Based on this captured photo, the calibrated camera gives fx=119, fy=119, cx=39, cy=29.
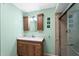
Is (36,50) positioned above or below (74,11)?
below

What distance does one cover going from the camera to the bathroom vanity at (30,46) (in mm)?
1348

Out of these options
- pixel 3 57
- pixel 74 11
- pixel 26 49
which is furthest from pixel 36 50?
pixel 74 11

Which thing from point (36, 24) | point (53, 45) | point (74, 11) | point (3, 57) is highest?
point (74, 11)

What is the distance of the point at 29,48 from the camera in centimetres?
139

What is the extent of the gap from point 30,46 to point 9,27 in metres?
0.32

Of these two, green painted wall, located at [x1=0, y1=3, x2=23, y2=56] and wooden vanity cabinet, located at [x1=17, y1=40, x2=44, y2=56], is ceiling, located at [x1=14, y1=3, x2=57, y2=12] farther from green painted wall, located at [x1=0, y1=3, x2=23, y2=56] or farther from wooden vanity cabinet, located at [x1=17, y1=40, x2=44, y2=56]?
wooden vanity cabinet, located at [x1=17, y1=40, x2=44, y2=56]

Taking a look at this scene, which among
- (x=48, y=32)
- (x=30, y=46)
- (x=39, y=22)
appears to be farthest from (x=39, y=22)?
(x=30, y=46)

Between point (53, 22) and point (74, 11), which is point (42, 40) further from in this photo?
point (74, 11)

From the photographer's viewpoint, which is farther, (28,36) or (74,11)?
(28,36)

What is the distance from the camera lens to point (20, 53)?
132 cm

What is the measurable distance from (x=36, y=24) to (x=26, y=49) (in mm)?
314

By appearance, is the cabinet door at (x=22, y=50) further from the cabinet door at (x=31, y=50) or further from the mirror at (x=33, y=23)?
the mirror at (x=33, y=23)

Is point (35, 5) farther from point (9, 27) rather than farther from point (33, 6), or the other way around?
point (9, 27)

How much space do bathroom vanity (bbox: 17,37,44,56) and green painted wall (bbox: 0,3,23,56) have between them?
0.21 feet
